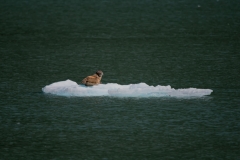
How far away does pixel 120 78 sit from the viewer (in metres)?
35.2

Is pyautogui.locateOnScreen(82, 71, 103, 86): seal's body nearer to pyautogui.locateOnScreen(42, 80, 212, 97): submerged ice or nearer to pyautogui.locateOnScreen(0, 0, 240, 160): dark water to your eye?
pyautogui.locateOnScreen(42, 80, 212, 97): submerged ice

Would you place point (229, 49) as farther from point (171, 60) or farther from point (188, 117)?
point (188, 117)

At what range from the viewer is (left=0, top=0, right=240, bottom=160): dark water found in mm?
25312

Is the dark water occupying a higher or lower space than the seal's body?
lower

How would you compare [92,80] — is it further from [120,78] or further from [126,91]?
[120,78]

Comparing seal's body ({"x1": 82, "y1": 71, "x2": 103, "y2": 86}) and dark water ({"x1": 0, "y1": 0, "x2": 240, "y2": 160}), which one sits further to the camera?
seal's body ({"x1": 82, "y1": 71, "x2": 103, "y2": 86})

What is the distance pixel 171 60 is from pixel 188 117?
11.7 metres

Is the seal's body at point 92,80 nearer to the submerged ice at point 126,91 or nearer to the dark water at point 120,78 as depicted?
the submerged ice at point 126,91

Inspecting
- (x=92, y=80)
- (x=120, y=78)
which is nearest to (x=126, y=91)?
(x=92, y=80)

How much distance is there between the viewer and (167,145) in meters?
25.2

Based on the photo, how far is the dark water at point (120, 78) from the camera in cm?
2531

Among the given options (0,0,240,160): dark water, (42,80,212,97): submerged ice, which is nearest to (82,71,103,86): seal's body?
(42,80,212,97): submerged ice

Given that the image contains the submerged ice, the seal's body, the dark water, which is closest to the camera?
the dark water

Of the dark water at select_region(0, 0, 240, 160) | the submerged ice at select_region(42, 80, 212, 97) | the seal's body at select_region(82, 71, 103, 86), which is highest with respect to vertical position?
the seal's body at select_region(82, 71, 103, 86)
